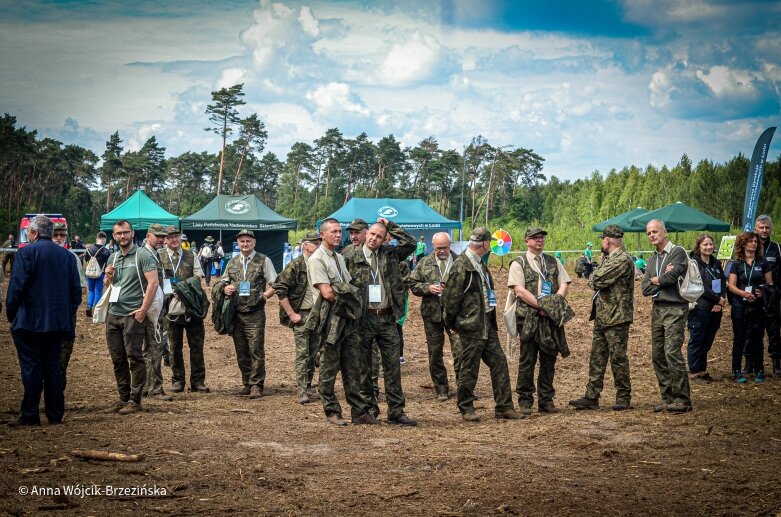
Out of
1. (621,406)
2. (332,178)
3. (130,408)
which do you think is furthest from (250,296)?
(332,178)

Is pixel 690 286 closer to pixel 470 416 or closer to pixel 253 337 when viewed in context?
pixel 470 416

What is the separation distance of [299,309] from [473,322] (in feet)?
8.78

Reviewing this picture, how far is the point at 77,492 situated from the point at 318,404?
4554 millimetres

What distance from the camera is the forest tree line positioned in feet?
199

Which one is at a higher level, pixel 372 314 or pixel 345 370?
pixel 372 314

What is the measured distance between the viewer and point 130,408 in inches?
341

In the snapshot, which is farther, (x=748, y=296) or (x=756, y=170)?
(x=756, y=170)

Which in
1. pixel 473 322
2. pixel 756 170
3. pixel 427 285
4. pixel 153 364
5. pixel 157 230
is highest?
pixel 756 170

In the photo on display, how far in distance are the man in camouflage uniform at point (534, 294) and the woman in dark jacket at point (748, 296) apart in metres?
3.16

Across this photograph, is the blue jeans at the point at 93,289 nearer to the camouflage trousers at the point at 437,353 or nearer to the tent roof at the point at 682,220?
the camouflage trousers at the point at 437,353

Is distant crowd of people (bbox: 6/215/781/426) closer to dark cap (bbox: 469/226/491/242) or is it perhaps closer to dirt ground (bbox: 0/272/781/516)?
dark cap (bbox: 469/226/491/242)

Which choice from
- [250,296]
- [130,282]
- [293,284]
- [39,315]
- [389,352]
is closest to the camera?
[39,315]

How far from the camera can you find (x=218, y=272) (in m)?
34.5

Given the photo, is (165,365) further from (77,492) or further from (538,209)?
(538,209)
